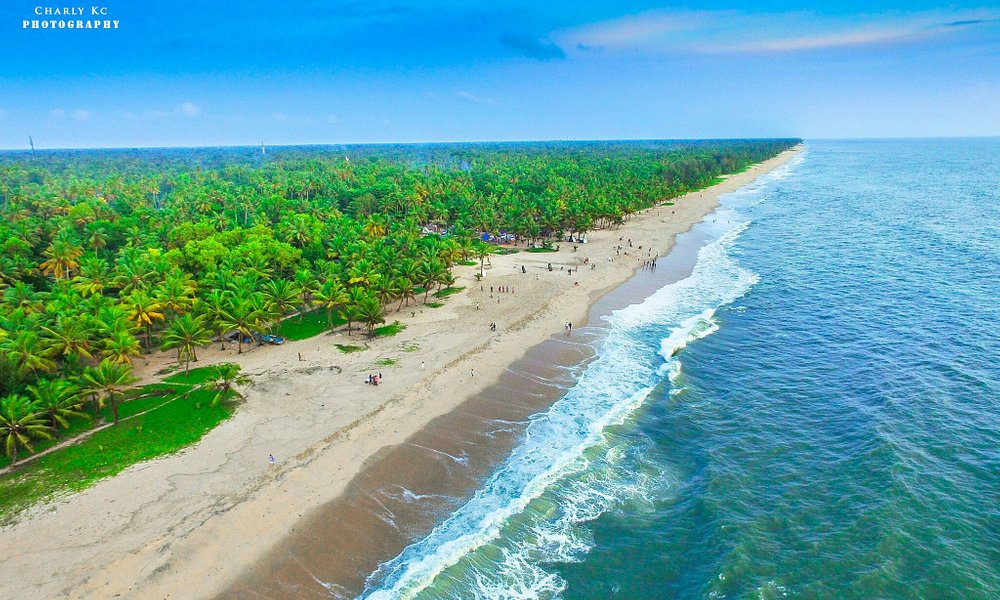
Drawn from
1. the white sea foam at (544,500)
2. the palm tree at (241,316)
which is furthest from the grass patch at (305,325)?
the white sea foam at (544,500)

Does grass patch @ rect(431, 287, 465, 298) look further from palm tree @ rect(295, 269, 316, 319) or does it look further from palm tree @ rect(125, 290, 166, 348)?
palm tree @ rect(125, 290, 166, 348)

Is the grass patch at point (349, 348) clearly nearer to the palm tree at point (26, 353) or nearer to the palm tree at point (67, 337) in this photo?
the palm tree at point (67, 337)

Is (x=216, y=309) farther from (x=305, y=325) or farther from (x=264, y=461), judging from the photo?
(x=264, y=461)

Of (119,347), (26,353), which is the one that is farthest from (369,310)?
(26,353)

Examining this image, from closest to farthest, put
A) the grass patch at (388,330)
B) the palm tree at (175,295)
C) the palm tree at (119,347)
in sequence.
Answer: the palm tree at (119,347), the palm tree at (175,295), the grass patch at (388,330)

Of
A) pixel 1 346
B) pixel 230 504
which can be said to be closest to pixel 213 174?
pixel 1 346

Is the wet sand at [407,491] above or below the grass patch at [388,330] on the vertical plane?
below

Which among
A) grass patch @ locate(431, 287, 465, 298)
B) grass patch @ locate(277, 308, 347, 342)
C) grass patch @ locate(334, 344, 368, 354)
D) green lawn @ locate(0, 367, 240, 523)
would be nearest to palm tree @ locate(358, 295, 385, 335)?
grass patch @ locate(334, 344, 368, 354)
